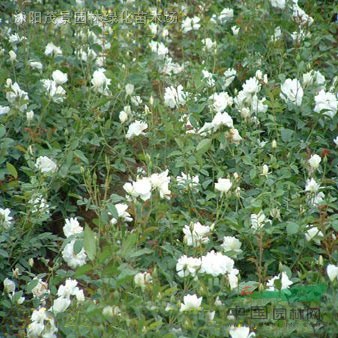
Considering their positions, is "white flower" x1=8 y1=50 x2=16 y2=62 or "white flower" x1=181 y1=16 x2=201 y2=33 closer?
"white flower" x1=8 y1=50 x2=16 y2=62

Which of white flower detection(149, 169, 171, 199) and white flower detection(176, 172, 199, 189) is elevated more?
white flower detection(176, 172, 199, 189)

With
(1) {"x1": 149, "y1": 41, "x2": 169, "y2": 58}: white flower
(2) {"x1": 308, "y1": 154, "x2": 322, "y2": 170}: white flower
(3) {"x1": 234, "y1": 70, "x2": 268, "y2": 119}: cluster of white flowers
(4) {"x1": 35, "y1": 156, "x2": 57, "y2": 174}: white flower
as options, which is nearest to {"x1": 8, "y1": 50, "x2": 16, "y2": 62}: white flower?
(1) {"x1": 149, "y1": 41, "x2": 169, "y2": 58}: white flower

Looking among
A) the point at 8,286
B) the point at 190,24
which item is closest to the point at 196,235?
the point at 8,286

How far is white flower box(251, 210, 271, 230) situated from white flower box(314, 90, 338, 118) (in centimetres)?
92

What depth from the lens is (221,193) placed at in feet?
11.6

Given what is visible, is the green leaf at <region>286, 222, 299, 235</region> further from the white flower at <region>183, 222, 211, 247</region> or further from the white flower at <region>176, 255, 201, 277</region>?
the white flower at <region>176, 255, 201, 277</region>

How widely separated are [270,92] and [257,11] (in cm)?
111

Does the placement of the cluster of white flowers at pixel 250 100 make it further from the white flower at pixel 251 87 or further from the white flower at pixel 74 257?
the white flower at pixel 74 257

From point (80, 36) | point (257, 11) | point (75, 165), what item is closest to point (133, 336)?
point (75, 165)

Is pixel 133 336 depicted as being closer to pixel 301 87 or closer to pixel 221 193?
pixel 221 193

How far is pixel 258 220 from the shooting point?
11.2ft

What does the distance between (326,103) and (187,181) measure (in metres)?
0.93

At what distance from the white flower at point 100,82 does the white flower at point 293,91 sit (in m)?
0.90

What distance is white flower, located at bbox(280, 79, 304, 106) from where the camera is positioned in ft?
14.0
